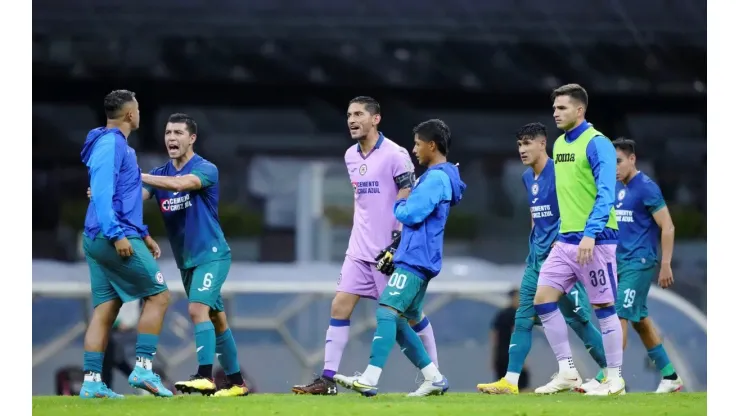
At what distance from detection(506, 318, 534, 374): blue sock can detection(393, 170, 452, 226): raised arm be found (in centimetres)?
118

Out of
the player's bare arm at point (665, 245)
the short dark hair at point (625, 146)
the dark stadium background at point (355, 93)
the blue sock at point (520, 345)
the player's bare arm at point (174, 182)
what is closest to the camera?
the player's bare arm at point (174, 182)

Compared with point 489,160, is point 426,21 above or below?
above

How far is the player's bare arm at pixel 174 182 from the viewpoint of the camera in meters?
5.82

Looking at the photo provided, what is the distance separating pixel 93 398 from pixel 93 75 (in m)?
7.88

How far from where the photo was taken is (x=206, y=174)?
19.7 feet

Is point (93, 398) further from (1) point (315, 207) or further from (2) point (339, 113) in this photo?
(2) point (339, 113)

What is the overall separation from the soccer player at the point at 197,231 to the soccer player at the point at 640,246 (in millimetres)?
2511

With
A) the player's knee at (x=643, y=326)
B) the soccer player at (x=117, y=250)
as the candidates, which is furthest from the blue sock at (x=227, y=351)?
the player's knee at (x=643, y=326)

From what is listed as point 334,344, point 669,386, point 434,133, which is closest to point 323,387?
point 334,344

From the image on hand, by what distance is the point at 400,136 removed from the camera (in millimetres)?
13984

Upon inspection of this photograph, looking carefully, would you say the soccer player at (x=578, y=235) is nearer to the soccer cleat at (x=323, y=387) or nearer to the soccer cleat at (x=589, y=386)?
the soccer cleat at (x=589, y=386)
